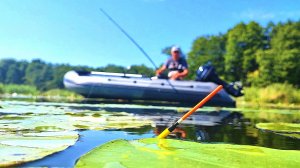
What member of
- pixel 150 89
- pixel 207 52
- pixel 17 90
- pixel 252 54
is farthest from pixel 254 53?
pixel 150 89

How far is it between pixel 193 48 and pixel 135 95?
3910cm

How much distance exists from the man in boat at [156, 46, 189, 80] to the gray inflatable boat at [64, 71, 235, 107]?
34 centimetres

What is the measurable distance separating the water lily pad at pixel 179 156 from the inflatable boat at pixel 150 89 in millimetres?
9492

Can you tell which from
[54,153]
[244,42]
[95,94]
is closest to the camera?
[54,153]

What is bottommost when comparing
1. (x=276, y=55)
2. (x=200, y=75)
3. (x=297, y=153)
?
(x=297, y=153)

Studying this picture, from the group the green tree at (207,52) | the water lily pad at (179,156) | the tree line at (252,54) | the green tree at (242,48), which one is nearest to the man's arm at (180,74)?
the water lily pad at (179,156)

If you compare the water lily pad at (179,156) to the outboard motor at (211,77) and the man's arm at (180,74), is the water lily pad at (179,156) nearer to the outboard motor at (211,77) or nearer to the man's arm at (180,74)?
the outboard motor at (211,77)

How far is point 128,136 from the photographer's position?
3.91 m

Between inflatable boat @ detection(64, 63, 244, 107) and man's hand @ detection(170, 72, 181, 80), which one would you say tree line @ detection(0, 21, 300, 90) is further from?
man's hand @ detection(170, 72, 181, 80)

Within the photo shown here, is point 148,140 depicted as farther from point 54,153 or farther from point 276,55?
point 276,55

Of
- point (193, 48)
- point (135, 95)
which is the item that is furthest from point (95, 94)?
point (193, 48)

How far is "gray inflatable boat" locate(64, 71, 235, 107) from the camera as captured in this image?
41.9 feet

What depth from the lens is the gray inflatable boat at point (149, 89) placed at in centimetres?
1277

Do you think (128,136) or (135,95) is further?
(135,95)
